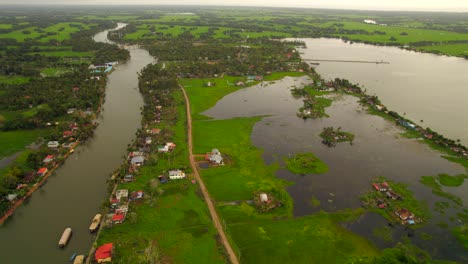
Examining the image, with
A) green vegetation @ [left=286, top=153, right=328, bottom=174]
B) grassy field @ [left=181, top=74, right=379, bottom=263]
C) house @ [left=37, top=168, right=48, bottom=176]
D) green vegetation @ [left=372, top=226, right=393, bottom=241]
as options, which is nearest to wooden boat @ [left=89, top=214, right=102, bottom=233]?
grassy field @ [left=181, top=74, right=379, bottom=263]

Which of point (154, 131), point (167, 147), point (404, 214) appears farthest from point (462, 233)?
point (154, 131)

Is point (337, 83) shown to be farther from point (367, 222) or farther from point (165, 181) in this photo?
point (165, 181)

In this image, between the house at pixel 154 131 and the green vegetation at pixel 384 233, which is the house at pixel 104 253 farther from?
the green vegetation at pixel 384 233

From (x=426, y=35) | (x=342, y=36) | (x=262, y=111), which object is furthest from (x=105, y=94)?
(x=426, y=35)

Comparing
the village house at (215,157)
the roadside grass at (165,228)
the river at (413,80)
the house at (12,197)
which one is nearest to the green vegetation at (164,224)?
the roadside grass at (165,228)

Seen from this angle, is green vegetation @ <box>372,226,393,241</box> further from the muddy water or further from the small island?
the small island

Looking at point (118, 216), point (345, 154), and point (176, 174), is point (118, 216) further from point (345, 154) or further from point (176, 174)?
point (345, 154)
